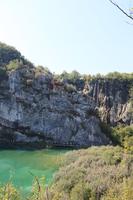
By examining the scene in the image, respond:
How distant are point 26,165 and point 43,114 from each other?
26.3 meters

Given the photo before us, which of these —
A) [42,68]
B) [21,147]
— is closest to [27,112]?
[21,147]

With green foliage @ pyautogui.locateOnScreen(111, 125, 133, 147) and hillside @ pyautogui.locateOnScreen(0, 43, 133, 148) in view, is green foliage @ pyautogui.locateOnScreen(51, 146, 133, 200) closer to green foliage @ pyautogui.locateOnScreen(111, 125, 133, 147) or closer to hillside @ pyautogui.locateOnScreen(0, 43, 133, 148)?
hillside @ pyautogui.locateOnScreen(0, 43, 133, 148)

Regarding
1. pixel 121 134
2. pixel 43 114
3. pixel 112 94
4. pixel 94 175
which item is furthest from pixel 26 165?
pixel 112 94

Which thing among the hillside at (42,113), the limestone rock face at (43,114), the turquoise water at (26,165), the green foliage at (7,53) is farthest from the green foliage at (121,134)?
the green foliage at (7,53)

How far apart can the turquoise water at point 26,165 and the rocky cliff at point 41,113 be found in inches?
280

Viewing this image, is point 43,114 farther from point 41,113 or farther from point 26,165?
point 26,165

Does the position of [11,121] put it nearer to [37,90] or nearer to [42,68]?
[37,90]

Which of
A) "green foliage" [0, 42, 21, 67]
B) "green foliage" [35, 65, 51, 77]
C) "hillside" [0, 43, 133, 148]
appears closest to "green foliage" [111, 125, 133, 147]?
"hillside" [0, 43, 133, 148]

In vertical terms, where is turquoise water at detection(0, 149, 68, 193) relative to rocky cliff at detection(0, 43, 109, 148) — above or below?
below

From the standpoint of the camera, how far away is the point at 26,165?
58844 millimetres

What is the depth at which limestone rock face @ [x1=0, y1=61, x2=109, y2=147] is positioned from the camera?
81625mm

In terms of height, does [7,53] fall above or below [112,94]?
above

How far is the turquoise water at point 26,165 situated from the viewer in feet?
159

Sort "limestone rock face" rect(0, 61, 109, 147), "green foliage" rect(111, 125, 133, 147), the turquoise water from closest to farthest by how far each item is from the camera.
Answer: the turquoise water < "limestone rock face" rect(0, 61, 109, 147) < "green foliage" rect(111, 125, 133, 147)
